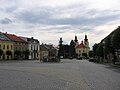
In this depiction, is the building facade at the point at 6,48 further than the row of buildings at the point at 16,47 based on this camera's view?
No

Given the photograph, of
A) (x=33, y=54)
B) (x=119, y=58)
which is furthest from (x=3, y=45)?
(x=119, y=58)

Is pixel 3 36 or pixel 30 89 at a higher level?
pixel 3 36

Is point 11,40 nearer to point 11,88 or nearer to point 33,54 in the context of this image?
point 33,54

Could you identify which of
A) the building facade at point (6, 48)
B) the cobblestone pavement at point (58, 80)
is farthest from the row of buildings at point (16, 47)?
the cobblestone pavement at point (58, 80)

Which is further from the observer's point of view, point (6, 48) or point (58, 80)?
point (6, 48)

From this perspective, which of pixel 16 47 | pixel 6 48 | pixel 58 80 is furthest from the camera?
pixel 16 47

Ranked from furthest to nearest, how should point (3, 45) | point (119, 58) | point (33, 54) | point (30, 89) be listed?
1. point (33, 54)
2. point (3, 45)
3. point (119, 58)
4. point (30, 89)

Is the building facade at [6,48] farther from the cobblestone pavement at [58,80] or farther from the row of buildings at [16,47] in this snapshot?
the cobblestone pavement at [58,80]

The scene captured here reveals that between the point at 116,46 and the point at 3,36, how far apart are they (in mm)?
71038

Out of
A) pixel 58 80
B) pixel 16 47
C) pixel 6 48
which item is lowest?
pixel 58 80

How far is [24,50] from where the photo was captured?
5281 inches

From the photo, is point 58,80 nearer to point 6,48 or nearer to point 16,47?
point 6,48

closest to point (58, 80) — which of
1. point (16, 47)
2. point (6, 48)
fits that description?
point (6, 48)

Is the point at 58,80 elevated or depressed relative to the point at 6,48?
depressed
